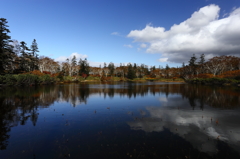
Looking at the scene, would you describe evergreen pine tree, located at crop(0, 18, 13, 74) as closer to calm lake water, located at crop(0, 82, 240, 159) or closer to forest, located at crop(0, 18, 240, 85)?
forest, located at crop(0, 18, 240, 85)

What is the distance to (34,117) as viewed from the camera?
1152 centimetres

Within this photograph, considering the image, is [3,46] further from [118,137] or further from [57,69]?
[57,69]

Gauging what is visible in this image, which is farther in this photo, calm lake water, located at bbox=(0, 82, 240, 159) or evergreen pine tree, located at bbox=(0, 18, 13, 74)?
evergreen pine tree, located at bbox=(0, 18, 13, 74)

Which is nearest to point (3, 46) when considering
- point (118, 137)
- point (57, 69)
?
point (118, 137)

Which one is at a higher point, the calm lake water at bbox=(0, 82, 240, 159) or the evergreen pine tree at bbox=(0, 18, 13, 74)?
the evergreen pine tree at bbox=(0, 18, 13, 74)

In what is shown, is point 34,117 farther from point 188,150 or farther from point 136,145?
point 188,150

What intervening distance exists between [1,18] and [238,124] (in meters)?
56.3

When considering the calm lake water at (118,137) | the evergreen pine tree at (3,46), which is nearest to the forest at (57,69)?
the evergreen pine tree at (3,46)

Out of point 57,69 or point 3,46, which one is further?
point 57,69

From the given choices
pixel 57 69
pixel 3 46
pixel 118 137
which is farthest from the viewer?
pixel 57 69

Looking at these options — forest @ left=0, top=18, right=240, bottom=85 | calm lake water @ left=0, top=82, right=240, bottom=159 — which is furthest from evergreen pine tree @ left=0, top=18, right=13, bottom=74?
calm lake water @ left=0, top=82, right=240, bottom=159

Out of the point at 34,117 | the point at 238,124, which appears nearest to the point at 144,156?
the point at 238,124

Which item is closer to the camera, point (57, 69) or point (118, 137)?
point (118, 137)

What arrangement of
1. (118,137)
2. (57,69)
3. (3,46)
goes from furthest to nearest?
(57,69)
(3,46)
(118,137)
